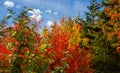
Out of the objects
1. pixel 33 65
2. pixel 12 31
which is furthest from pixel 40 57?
pixel 12 31

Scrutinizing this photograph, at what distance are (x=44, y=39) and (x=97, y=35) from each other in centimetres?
3373

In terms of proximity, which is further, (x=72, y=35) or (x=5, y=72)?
(x=72, y=35)

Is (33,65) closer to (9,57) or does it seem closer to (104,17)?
(9,57)

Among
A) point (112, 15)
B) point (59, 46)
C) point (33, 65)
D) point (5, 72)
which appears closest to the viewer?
point (33, 65)

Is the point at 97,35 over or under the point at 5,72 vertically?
under

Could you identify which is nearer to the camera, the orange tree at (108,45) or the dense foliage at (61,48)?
the dense foliage at (61,48)

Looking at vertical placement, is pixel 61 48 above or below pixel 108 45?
above

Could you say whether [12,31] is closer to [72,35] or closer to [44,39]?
[44,39]

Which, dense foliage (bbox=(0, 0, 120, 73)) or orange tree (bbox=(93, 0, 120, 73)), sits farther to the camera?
orange tree (bbox=(93, 0, 120, 73))

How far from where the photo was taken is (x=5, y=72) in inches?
249

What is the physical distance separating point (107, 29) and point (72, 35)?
3978mm

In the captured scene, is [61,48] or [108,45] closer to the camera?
[61,48]

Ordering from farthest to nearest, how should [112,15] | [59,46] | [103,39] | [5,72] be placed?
1. [103,39]
2. [112,15]
3. [59,46]
4. [5,72]

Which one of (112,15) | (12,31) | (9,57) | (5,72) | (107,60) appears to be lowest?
(107,60)
